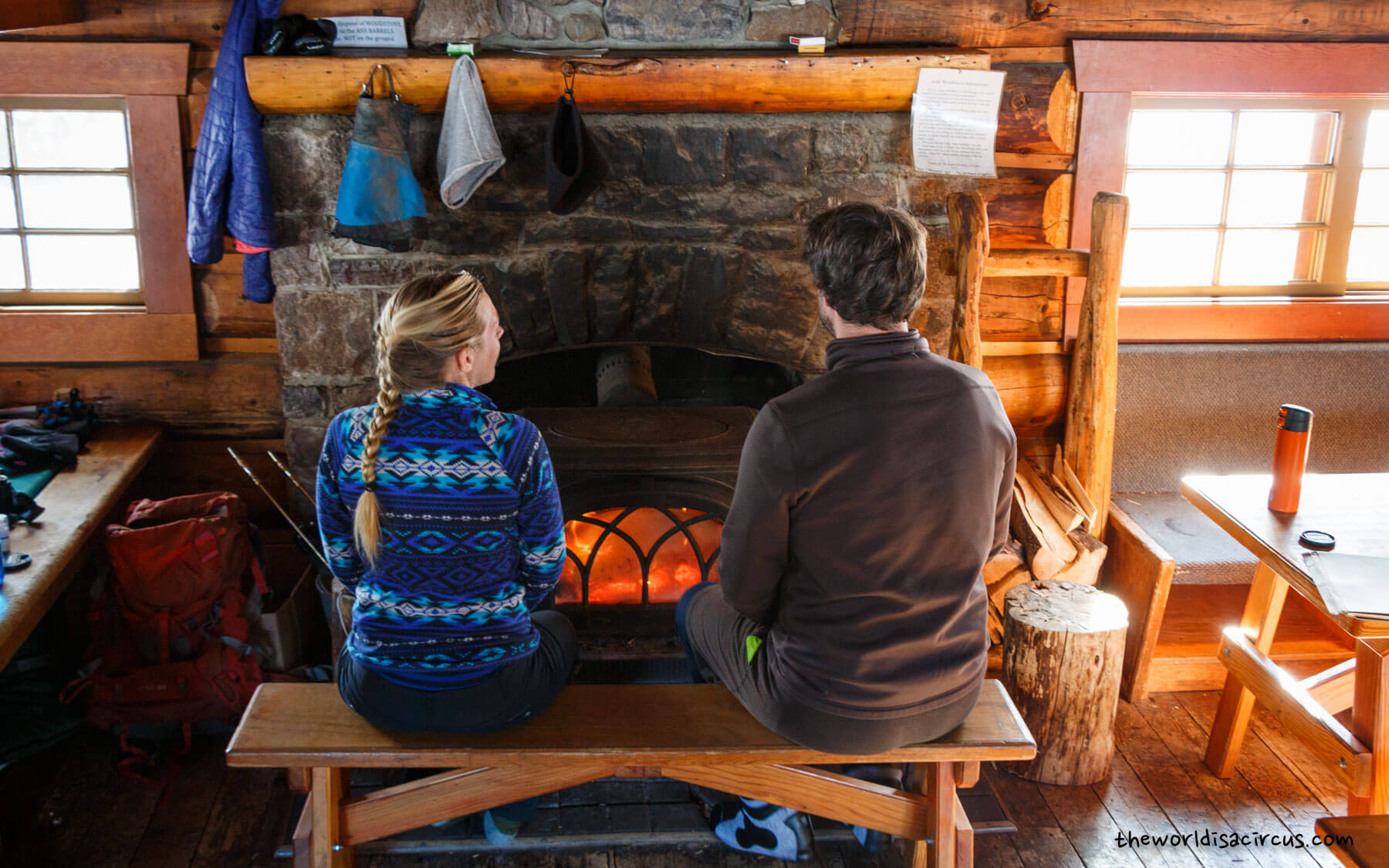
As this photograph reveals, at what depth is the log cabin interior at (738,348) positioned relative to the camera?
102 inches

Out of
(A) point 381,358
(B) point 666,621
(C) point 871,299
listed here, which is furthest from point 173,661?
(C) point 871,299

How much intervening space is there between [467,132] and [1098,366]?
1996mm

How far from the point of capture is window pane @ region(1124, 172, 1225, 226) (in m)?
3.66

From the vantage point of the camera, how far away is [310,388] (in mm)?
3268

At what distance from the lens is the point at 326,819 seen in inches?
87.4

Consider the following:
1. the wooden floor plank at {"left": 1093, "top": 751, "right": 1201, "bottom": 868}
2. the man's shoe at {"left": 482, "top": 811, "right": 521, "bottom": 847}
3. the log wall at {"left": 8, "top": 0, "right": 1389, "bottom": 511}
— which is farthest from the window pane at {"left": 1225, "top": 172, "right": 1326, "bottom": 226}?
the man's shoe at {"left": 482, "top": 811, "right": 521, "bottom": 847}

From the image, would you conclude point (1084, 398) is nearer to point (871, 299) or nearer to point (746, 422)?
point (746, 422)

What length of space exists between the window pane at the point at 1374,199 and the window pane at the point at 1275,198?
0.62 feet

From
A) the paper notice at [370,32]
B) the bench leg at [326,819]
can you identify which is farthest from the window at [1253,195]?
the bench leg at [326,819]

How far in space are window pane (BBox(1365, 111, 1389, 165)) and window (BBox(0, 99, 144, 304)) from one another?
4266 millimetres

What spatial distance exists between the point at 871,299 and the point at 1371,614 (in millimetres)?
1221

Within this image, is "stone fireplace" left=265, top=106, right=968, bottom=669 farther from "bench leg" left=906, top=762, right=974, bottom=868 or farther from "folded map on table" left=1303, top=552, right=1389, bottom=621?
"folded map on table" left=1303, top=552, right=1389, bottom=621

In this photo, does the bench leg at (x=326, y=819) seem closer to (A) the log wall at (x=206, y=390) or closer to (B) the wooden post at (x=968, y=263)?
(A) the log wall at (x=206, y=390)

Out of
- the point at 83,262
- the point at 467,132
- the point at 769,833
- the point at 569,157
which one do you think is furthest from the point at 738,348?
the point at 83,262
